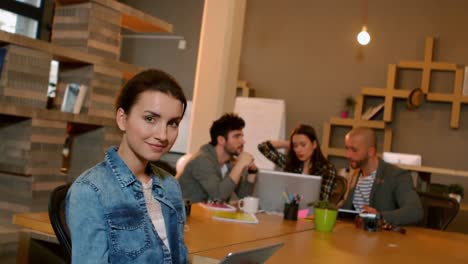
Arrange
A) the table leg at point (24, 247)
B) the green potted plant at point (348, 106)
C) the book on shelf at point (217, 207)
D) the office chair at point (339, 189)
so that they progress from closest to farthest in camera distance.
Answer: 1. the table leg at point (24, 247)
2. the book on shelf at point (217, 207)
3. the office chair at point (339, 189)
4. the green potted plant at point (348, 106)

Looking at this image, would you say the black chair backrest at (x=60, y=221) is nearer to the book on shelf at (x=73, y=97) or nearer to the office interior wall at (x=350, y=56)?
the book on shelf at (x=73, y=97)

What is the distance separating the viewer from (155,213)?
61.1 inches

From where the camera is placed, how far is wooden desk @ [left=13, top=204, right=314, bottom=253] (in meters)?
2.21

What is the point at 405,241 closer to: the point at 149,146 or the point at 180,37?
the point at 149,146

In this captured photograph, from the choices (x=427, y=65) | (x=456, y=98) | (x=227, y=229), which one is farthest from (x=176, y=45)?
(x=227, y=229)

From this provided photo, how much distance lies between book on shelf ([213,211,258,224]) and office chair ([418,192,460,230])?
129 centimetres

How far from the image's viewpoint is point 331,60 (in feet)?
25.2

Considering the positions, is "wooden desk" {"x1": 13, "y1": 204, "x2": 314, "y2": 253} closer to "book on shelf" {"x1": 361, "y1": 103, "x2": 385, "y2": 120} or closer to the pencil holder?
the pencil holder

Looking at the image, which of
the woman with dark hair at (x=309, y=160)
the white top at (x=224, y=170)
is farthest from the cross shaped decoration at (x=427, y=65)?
the white top at (x=224, y=170)

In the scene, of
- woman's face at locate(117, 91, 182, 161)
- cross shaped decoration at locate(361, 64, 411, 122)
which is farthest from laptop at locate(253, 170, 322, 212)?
cross shaped decoration at locate(361, 64, 411, 122)

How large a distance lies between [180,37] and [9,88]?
18.1 feet

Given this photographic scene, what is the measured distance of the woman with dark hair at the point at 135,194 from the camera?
138 centimetres

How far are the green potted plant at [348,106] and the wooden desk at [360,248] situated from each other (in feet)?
13.2

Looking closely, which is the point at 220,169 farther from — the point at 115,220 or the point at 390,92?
the point at 390,92
